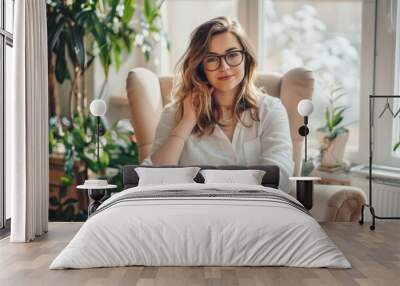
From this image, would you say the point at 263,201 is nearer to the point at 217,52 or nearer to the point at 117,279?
the point at 117,279

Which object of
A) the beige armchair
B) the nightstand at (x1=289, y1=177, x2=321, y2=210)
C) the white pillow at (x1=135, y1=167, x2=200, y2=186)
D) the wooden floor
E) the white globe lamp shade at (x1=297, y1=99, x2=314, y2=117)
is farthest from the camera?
the beige armchair

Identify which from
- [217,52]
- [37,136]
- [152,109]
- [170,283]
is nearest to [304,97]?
[217,52]

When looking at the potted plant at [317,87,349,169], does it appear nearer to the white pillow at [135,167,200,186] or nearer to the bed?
the white pillow at [135,167,200,186]

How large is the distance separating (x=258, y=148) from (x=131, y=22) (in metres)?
1.94

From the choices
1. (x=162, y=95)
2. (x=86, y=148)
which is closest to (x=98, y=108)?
(x=86, y=148)

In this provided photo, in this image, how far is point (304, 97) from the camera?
21.3 feet

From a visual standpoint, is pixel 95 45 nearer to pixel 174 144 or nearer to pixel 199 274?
pixel 174 144

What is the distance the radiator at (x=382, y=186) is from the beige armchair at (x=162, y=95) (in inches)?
27.1

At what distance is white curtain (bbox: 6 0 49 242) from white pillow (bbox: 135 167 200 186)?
38.0 inches

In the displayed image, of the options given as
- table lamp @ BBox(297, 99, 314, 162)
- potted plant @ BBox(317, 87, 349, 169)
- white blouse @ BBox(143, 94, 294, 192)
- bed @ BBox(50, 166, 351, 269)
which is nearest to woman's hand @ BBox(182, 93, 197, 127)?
white blouse @ BBox(143, 94, 294, 192)

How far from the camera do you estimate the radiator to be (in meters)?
6.40

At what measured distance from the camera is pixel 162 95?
6.55 meters

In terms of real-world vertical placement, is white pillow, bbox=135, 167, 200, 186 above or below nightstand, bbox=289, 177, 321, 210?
above

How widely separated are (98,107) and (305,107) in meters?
2.11
